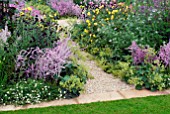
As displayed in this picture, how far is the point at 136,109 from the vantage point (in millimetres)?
4750

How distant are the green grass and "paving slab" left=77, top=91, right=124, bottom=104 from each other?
13cm

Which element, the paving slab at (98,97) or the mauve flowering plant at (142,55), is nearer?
the paving slab at (98,97)

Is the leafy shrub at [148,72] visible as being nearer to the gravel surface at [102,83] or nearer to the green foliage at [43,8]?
the gravel surface at [102,83]

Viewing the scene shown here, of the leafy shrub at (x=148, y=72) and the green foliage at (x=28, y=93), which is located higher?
the leafy shrub at (x=148, y=72)

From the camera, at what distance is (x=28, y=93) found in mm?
4992

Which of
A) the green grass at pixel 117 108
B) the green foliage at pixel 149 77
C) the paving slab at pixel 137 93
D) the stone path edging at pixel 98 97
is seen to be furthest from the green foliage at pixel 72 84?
the green foliage at pixel 149 77

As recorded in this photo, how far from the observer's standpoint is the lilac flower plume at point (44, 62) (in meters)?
5.26

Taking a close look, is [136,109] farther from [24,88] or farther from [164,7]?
[164,7]

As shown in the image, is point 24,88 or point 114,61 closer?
point 24,88

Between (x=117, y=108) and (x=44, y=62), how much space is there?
4.07 ft

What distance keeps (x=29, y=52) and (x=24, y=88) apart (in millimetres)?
570

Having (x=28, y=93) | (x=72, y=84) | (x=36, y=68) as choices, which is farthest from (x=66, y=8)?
(x=28, y=93)

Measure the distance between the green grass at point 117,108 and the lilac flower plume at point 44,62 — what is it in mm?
665

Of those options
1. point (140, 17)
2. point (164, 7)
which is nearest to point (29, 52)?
point (140, 17)
